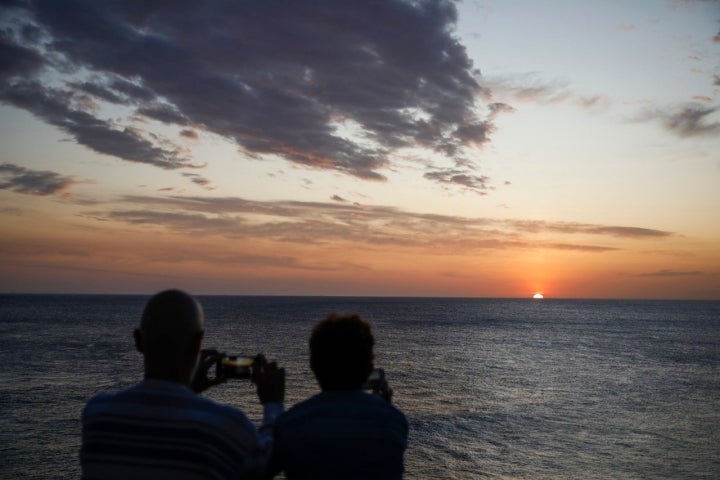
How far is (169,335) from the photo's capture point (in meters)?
2.61

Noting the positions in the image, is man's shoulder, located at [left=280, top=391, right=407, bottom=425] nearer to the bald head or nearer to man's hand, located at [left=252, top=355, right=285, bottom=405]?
man's hand, located at [left=252, top=355, right=285, bottom=405]

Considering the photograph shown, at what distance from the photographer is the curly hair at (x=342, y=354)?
9.57ft

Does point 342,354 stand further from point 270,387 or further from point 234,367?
point 234,367

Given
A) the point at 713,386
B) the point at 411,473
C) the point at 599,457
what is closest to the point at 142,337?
the point at 411,473

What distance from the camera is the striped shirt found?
246cm

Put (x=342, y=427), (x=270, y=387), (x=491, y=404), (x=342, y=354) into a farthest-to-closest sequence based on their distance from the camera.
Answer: (x=491, y=404), (x=270, y=387), (x=342, y=354), (x=342, y=427)

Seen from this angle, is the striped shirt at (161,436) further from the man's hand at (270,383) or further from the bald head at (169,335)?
the man's hand at (270,383)

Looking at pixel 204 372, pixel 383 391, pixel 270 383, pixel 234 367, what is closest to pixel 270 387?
pixel 270 383

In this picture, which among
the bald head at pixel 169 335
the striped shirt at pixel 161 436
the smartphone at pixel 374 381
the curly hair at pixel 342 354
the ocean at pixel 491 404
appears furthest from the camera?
the ocean at pixel 491 404

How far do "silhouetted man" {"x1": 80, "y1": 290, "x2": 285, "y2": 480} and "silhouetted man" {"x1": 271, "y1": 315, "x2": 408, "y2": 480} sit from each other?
0.19 meters

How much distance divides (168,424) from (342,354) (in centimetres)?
88

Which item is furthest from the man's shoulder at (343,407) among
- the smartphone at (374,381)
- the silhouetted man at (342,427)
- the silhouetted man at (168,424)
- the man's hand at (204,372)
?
the man's hand at (204,372)

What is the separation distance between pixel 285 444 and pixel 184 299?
86 cm

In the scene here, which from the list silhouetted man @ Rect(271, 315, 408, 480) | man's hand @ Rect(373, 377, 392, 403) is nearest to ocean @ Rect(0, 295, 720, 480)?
man's hand @ Rect(373, 377, 392, 403)
